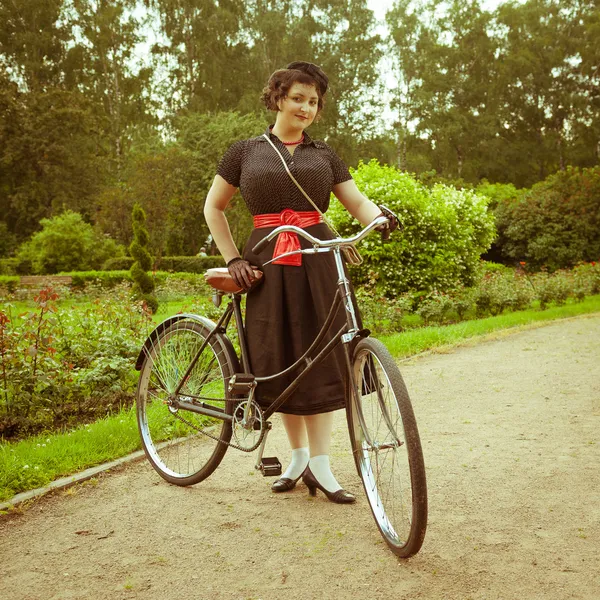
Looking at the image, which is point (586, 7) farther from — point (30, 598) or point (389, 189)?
point (30, 598)

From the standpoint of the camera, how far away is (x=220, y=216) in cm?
366

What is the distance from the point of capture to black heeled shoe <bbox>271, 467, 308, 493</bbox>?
12.2 feet

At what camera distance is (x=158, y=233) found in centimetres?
2634

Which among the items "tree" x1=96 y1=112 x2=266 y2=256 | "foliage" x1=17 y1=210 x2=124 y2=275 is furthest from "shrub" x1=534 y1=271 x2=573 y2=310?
"tree" x1=96 y1=112 x2=266 y2=256

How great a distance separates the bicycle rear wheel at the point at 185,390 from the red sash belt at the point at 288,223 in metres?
0.56

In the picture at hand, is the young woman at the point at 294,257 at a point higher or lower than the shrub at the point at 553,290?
higher

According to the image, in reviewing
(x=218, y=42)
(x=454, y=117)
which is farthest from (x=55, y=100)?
(x=454, y=117)

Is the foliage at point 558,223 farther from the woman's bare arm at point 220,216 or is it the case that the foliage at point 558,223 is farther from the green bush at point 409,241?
the woman's bare arm at point 220,216

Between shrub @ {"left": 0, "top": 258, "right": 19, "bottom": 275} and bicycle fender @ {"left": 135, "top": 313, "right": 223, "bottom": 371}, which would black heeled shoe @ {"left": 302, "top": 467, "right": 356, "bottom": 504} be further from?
shrub @ {"left": 0, "top": 258, "right": 19, "bottom": 275}

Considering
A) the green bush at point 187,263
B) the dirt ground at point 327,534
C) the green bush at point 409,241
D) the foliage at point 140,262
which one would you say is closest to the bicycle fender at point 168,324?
the dirt ground at point 327,534

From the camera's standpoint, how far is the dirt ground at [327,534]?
2643mm

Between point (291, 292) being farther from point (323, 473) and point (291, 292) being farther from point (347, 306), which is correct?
point (323, 473)

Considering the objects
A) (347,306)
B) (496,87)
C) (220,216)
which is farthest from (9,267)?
(496,87)

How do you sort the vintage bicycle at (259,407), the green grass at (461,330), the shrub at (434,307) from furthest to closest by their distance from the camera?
the shrub at (434,307) < the green grass at (461,330) < the vintage bicycle at (259,407)
